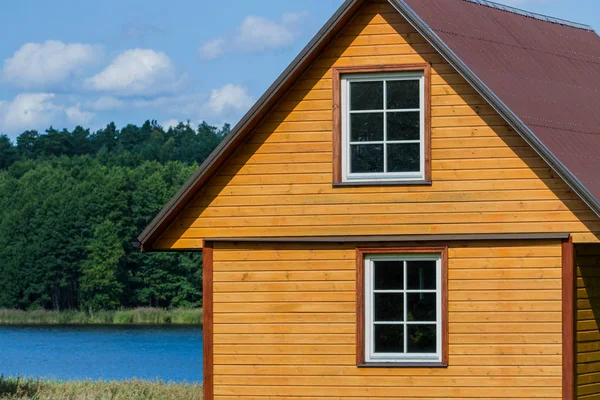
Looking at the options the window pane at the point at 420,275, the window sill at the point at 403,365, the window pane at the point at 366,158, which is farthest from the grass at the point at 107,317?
the window pane at the point at 420,275

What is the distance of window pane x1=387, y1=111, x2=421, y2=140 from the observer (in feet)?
53.3

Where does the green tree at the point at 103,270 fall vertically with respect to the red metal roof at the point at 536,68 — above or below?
below

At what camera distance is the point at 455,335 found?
52.0 ft

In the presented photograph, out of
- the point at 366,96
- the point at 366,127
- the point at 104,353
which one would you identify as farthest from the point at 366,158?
the point at 104,353

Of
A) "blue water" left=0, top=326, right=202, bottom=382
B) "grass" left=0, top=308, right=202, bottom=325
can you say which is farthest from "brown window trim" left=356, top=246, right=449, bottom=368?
"grass" left=0, top=308, right=202, bottom=325

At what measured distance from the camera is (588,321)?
16.1m

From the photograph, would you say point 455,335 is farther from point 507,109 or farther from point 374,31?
point 374,31

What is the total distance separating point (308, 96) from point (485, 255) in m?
3.11

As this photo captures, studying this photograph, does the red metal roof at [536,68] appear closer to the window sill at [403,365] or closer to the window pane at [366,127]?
the window pane at [366,127]

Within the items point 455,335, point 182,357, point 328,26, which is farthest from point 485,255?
point 182,357

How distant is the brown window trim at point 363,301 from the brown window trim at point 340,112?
86cm

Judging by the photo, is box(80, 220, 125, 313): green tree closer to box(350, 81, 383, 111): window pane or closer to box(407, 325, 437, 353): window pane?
box(350, 81, 383, 111): window pane

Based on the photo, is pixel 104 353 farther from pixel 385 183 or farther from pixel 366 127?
pixel 385 183

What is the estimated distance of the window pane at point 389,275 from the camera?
16109mm
